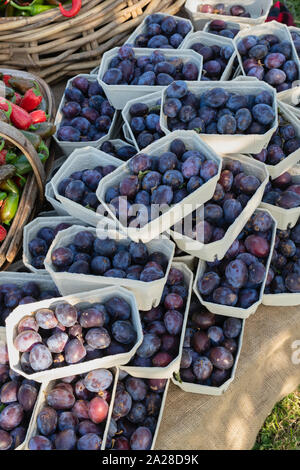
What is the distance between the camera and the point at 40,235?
164 centimetres

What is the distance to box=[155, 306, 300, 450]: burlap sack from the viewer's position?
1.46 metres

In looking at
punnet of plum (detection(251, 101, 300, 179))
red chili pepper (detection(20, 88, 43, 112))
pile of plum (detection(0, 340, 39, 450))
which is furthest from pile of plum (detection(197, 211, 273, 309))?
red chili pepper (detection(20, 88, 43, 112))

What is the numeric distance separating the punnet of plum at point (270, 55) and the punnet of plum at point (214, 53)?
7cm

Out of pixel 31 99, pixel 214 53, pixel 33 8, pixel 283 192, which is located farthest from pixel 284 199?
pixel 33 8

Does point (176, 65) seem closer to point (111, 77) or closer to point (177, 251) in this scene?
point (111, 77)

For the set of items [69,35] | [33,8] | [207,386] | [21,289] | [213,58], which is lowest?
[207,386]

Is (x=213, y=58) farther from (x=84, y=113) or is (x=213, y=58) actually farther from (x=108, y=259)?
(x=108, y=259)

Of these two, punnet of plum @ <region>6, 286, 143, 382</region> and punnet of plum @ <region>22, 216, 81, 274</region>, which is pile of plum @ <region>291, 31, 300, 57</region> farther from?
punnet of plum @ <region>6, 286, 143, 382</region>

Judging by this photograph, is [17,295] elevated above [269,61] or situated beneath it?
situated beneath

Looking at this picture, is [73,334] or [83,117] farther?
[83,117]

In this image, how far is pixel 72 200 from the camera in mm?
1533

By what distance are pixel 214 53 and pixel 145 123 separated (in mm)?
615

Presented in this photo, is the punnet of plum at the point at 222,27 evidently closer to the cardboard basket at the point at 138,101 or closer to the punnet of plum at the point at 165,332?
the cardboard basket at the point at 138,101

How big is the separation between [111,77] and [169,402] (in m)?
1.35
